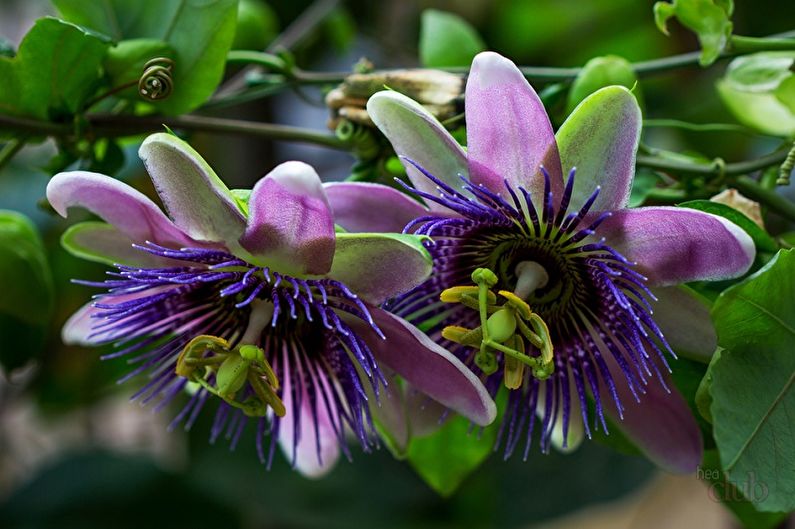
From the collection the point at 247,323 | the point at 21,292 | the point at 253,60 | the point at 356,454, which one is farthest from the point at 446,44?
the point at 356,454

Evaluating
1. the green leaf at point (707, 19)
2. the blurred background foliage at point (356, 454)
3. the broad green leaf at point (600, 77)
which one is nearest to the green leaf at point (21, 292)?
the broad green leaf at point (600, 77)

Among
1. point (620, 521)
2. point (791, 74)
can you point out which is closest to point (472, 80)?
point (791, 74)

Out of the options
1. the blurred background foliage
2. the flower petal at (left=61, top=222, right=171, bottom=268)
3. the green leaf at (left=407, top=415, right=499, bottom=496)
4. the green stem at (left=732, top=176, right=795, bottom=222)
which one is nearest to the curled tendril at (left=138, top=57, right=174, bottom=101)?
the flower petal at (left=61, top=222, right=171, bottom=268)

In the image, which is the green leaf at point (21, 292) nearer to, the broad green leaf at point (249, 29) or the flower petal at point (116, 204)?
the flower petal at point (116, 204)

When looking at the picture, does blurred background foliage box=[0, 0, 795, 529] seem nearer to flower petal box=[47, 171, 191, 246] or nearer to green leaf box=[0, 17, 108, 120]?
green leaf box=[0, 17, 108, 120]

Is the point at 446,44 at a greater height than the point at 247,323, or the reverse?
the point at 446,44

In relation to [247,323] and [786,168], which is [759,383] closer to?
[786,168]
